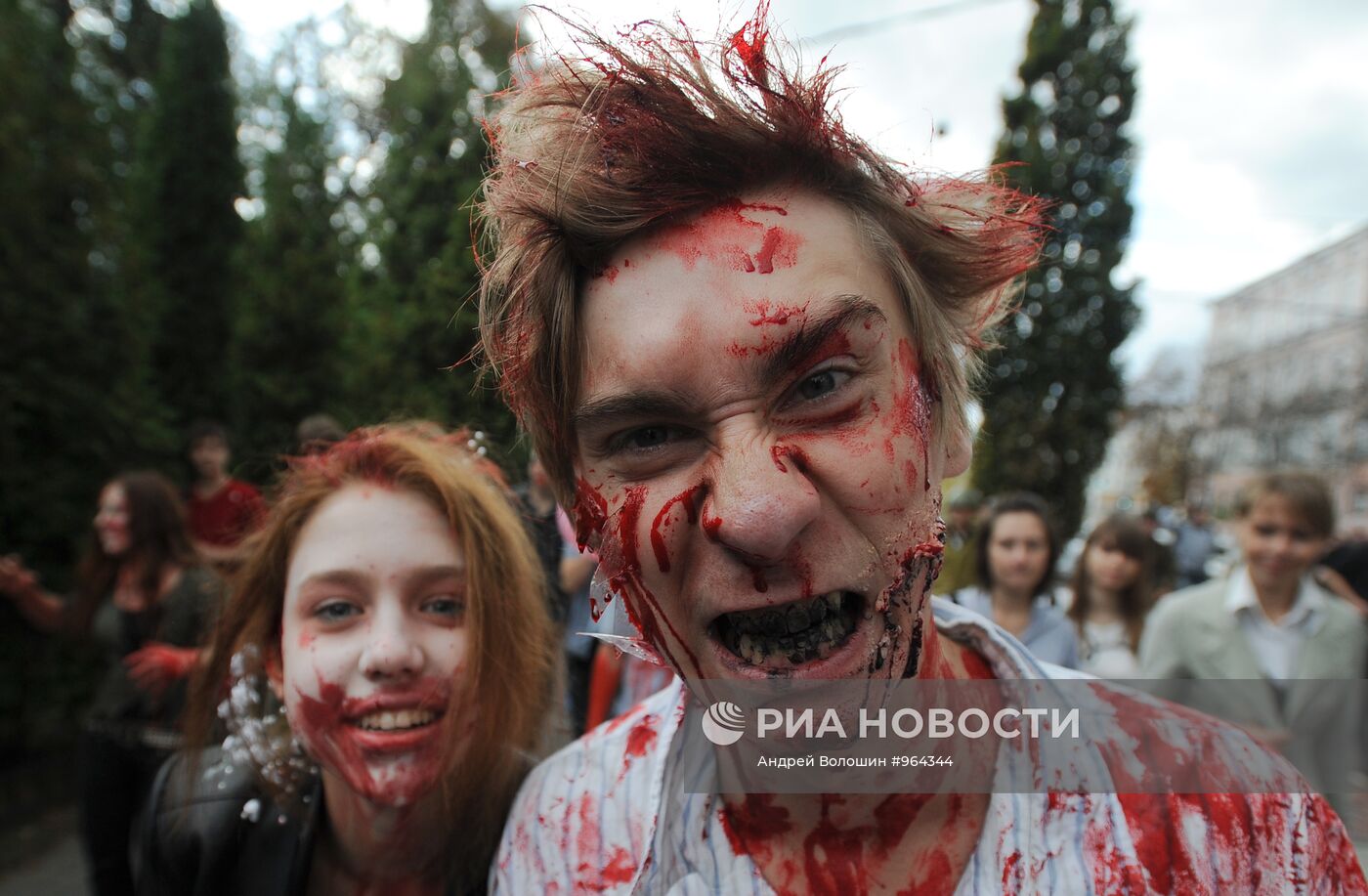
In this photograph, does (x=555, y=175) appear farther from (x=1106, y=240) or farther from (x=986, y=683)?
A: (x=1106, y=240)

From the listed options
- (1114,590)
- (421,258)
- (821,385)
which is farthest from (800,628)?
(421,258)

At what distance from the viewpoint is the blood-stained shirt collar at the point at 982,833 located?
1009 millimetres

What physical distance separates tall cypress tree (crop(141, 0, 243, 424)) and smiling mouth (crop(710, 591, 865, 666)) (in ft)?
30.5

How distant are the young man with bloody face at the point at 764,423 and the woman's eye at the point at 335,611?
0.55 meters

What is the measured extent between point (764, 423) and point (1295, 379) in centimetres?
2098

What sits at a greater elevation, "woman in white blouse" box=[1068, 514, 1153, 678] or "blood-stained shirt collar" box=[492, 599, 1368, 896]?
"woman in white blouse" box=[1068, 514, 1153, 678]

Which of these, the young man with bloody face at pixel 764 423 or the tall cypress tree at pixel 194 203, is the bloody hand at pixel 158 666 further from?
the tall cypress tree at pixel 194 203

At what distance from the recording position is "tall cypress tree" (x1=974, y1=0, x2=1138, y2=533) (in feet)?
24.5

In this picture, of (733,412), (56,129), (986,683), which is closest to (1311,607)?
(986,683)

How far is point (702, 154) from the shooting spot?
108 centimetres

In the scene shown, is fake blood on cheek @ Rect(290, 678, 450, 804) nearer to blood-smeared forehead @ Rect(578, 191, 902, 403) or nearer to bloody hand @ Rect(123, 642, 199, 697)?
blood-smeared forehead @ Rect(578, 191, 902, 403)

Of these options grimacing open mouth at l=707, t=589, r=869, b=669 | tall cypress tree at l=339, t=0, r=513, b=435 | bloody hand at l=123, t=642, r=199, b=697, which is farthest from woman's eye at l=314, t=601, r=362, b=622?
tall cypress tree at l=339, t=0, r=513, b=435

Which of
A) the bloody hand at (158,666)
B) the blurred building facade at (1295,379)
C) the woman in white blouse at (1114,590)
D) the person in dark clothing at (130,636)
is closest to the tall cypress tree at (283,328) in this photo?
the person in dark clothing at (130,636)

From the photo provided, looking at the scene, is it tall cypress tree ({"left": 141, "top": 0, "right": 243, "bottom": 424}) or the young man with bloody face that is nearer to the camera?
the young man with bloody face
